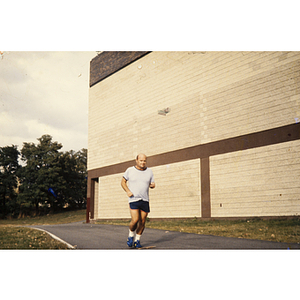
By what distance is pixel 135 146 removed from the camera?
50.3ft

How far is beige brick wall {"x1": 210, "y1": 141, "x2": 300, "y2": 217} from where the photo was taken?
34.6 feet

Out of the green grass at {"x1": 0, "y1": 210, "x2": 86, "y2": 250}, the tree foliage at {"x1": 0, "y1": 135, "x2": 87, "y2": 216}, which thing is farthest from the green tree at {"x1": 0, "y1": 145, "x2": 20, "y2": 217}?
the green grass at {"x1": 0, "y1": 210, "x2": 86, "y2": 250}

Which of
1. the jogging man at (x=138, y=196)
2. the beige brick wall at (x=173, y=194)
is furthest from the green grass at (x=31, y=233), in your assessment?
the beige brick wall at (x=173, y=194)

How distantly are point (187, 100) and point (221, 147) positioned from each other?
271 cm

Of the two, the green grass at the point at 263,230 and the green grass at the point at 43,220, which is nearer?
the green grass at the point at 263,230

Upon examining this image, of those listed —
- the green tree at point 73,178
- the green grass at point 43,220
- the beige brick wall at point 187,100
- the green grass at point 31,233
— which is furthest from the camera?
the beige brick wall at point 187,100

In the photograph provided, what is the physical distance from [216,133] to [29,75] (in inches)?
306

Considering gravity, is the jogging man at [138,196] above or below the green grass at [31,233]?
above

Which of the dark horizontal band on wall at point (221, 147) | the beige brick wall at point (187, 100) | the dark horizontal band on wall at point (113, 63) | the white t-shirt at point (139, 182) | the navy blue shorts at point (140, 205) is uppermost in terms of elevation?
the dark horizontal band on wall at point (113, 63)

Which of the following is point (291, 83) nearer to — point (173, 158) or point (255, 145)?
point (255, 145)

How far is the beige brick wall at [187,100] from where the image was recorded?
1114 cm

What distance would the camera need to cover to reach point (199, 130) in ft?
44.7

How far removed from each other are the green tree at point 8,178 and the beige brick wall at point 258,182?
779 cm

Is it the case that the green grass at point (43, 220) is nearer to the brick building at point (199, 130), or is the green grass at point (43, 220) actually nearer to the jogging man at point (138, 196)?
the brick building at point (199, 130)
